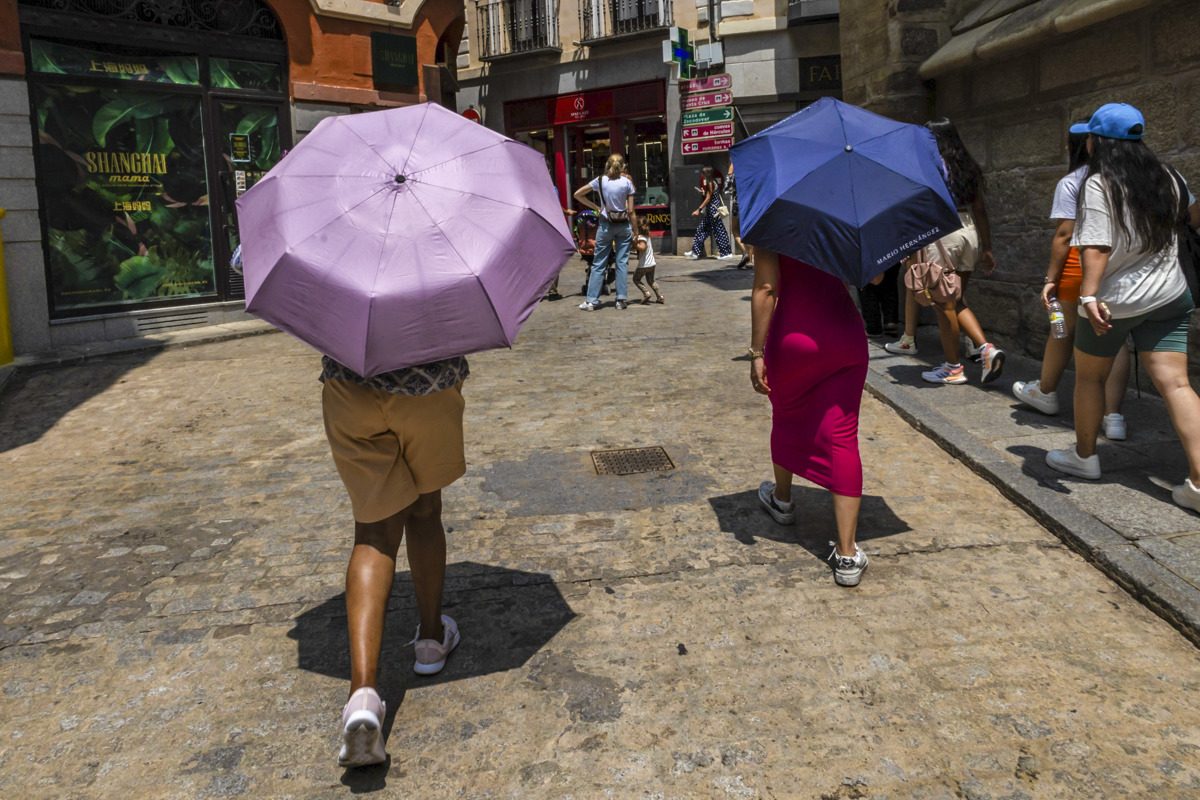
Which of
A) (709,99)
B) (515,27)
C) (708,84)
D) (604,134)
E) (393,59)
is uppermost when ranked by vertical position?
(515,27)

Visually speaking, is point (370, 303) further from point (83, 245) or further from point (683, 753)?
point (83, 245)

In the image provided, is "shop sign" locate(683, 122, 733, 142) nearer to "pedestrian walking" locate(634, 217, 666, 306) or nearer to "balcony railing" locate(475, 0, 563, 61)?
"balcony railing" locate(475, 0, 563, 61)

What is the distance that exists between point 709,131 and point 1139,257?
1937cm

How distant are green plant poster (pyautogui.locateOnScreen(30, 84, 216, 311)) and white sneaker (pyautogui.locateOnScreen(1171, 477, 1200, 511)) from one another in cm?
1045

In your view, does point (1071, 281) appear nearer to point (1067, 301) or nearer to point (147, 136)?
point (1067, 301)

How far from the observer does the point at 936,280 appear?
7.21 metres

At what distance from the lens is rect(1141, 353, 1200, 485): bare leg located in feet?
14.5

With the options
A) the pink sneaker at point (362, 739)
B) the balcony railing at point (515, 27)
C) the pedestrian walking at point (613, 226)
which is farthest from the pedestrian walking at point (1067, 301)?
the balcony railing at point (515, 27)

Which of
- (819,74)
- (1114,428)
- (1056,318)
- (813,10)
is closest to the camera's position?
(1056,318)

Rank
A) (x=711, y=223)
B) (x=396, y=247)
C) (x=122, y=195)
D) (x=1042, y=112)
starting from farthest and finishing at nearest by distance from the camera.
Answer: (x=711, y=223) < (x=122, y=195) < (x=1042, y=112) < (x=396, y=247)

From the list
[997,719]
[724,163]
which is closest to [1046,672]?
[997,719]

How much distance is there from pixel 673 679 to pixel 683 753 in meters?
0.45

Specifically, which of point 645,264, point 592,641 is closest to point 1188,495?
point 592,641

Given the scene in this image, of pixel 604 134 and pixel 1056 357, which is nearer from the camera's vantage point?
pixel 1056 357
